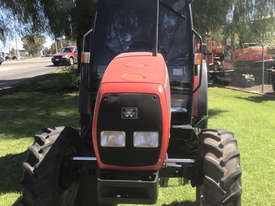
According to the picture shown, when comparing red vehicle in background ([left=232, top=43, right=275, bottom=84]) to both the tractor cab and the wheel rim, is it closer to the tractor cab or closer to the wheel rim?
the tractor cab

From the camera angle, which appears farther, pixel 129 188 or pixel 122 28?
pixel 122 28

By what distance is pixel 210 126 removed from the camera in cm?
698

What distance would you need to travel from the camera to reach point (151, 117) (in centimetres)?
227

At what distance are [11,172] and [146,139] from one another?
2926 mm

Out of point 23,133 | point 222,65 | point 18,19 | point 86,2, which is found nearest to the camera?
point 23,133

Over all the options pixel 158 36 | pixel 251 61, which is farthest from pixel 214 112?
pixel 251 61

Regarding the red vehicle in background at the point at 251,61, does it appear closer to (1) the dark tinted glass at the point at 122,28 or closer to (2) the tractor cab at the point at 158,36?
(2) the tractor cab at the point at 158,36

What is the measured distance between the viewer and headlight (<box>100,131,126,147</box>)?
231 cm

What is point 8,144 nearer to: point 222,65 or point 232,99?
point 232,99

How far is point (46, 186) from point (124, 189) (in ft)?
2.54

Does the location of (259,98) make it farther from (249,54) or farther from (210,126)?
(210,126)

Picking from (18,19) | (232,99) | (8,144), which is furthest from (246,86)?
(8,144)

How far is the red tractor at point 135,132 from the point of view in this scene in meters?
2.30

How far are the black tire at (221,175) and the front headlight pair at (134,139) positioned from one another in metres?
0.58
